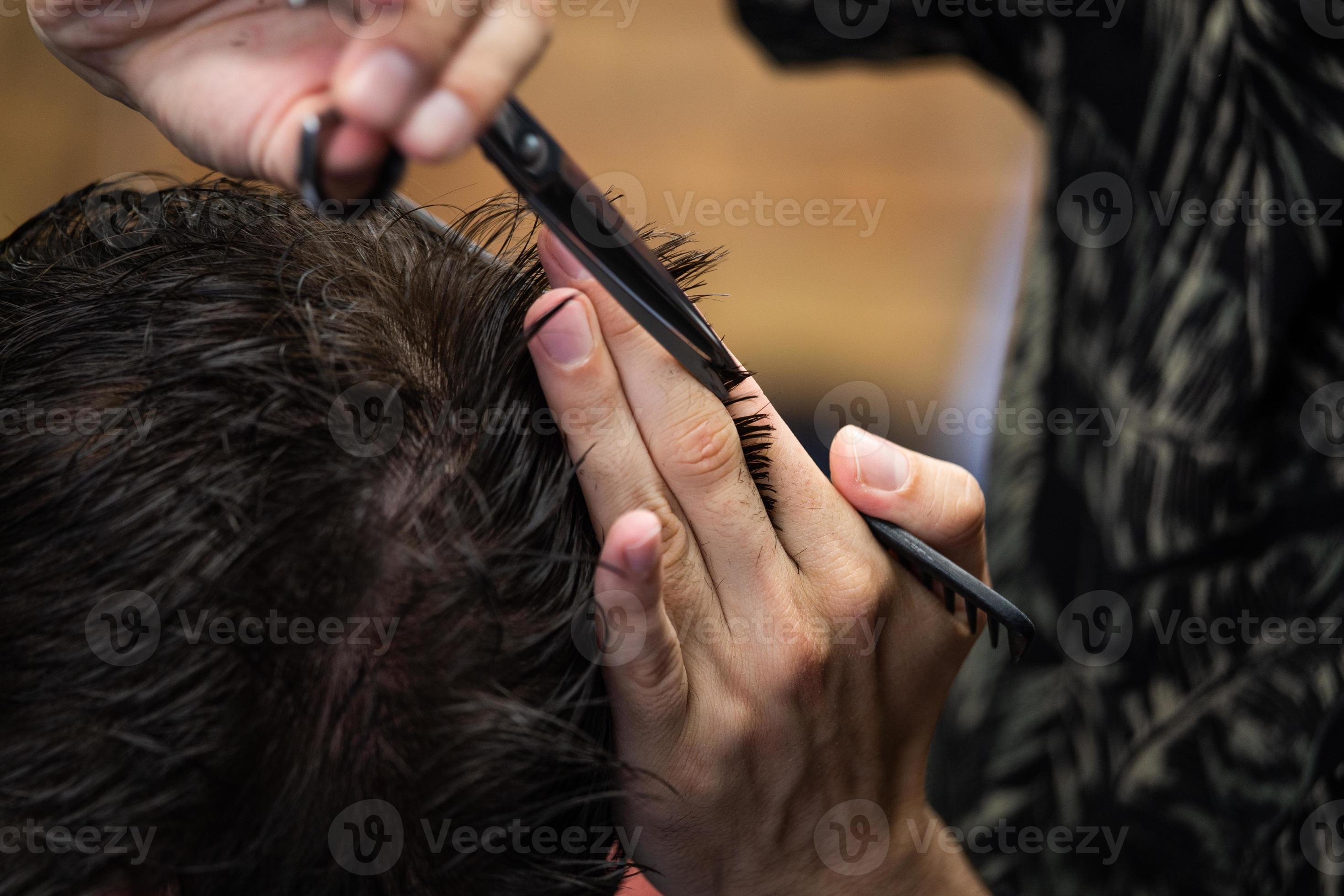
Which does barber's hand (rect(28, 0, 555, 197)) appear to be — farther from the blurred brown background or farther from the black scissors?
the blurred brown background

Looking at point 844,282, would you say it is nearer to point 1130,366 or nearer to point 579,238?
point 1130,366

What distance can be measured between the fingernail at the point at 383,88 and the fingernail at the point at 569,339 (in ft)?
0.59

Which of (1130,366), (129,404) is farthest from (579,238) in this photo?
(1130,366)

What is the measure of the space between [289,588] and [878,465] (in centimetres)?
36

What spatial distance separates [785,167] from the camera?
233 centimetres

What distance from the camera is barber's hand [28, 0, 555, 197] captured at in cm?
36

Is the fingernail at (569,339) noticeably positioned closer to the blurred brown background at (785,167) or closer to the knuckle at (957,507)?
the knuckle at (957,507)

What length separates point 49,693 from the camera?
1.56ft

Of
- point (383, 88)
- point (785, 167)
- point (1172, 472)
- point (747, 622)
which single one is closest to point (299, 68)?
point (383, 88)

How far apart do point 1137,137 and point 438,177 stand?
1.66 meters

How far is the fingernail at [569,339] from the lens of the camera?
0.52m

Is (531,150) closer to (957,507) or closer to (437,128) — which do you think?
(437,128)

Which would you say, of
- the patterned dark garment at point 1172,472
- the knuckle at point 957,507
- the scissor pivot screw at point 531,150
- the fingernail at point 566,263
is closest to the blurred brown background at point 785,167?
the patterned dark garment at point 1172,472

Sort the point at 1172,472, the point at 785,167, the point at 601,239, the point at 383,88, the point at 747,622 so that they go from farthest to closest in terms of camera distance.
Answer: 1. the point at 785,167
2. the point at 1172,472
3. the point at 747,622
4. the point at 601,239
5. the point at 383,88
